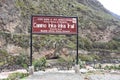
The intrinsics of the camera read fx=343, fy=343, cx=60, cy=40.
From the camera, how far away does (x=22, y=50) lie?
1864 inches

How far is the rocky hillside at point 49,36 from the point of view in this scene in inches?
1889

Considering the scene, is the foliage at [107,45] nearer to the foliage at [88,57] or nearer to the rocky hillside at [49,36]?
the rocky hillside at [49,36]

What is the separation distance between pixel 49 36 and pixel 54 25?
1200 inches

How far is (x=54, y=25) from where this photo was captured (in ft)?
78.2

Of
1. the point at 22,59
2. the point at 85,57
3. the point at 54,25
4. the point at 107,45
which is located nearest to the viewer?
the point at 54,25

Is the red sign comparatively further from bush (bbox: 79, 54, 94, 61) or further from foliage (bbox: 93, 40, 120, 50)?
foliage (bbox: 93, 40, 120, 50)

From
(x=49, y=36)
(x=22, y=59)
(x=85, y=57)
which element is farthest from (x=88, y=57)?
(x=22, y=59)

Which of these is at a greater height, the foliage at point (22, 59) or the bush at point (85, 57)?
the foliage at point (22, 59)

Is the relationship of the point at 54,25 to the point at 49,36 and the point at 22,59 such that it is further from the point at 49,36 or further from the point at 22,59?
the point at 49,36

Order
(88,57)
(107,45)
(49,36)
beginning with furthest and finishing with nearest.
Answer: (107,45) < (88,57) < (49,36)

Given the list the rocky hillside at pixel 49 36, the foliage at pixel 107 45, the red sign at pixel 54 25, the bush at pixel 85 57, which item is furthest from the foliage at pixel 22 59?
the foliage at pixel 107 45

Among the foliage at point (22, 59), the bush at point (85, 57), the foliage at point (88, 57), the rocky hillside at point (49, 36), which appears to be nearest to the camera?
the foliage at point (22, 59)

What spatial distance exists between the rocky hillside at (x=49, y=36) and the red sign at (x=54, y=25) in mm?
22000

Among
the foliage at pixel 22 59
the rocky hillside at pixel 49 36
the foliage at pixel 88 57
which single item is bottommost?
the foliage at pixel 88 57
